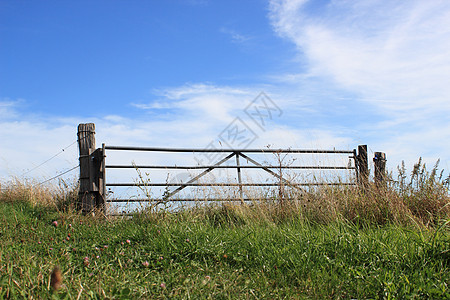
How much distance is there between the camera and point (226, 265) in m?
3.27

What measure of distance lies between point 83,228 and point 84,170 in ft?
6.78

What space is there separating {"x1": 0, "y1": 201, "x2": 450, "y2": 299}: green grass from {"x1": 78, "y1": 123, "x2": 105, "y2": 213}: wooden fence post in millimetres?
1995

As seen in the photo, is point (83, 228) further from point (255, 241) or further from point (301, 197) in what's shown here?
point (301, 197)

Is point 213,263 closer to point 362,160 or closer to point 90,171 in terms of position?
point 90,171

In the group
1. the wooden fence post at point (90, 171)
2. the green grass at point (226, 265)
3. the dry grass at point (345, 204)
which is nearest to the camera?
the green grass at point (226, 265)

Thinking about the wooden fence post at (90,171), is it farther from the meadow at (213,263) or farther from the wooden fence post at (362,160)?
the wooden fence post at (362,160)

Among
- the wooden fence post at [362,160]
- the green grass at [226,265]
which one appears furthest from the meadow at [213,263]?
the wooden fence post at [362,160]

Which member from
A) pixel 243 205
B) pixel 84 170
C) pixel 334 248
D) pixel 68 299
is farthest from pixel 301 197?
pixel 68 299

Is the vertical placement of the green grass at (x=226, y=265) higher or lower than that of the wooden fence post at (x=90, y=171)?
lower

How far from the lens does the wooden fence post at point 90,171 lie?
6.36m

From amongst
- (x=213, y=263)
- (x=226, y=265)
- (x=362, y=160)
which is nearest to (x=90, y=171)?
(x=213, y=263)

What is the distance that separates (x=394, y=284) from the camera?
9.12ft

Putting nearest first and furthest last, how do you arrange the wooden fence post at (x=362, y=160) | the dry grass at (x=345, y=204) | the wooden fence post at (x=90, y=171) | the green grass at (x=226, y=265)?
the green grass at (x=226, y=265), the dry grass at (x=345, y=204), the wooden fence post at (x=90, y=171), the wooden fence post at (x=362, y=160)

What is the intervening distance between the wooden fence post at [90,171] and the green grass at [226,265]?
1995mm
